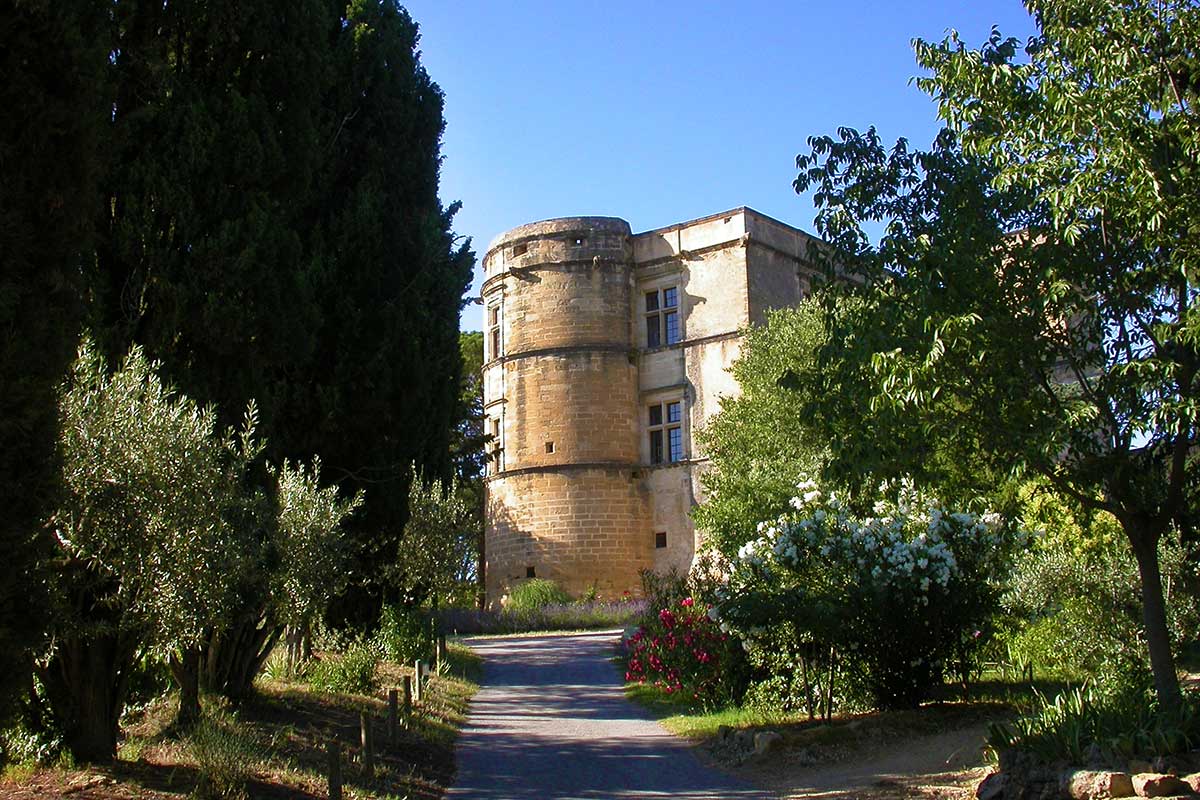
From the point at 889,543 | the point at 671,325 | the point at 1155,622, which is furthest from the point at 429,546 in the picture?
the point at 671,325

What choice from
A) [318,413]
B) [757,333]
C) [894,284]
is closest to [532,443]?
[757,333]

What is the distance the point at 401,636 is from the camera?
16.9m

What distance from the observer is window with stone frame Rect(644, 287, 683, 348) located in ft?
115

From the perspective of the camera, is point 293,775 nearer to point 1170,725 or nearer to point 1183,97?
point 1170,725

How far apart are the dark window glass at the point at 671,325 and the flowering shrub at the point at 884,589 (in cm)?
2275

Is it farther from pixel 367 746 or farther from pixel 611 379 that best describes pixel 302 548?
pixel 611 379

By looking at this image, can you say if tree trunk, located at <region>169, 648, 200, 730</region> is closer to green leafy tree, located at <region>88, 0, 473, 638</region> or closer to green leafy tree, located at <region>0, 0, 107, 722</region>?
green leafy tree, located at <region>88, 0, 473, 638</region>

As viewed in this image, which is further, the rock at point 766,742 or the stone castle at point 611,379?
the stone castle at point 611,379

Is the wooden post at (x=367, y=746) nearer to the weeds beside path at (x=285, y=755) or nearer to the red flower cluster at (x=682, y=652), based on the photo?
the weeds beside path at (x=285, y=755)

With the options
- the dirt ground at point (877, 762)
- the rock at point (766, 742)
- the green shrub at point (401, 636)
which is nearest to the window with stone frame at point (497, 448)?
the green shrub at point (401, 636)

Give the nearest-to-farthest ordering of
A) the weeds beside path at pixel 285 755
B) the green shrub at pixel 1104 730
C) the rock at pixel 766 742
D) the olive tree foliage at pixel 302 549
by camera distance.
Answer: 1. the weeds beside path at pixel 285 755
2. the green shrub at pixel 1104 730
3. the olive tree foliage at pixel 302 549
4. the rock at pixel 766 742

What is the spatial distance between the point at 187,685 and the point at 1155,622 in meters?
7.87

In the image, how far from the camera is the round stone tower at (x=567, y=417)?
3341cm

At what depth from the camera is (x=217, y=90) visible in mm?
11383
